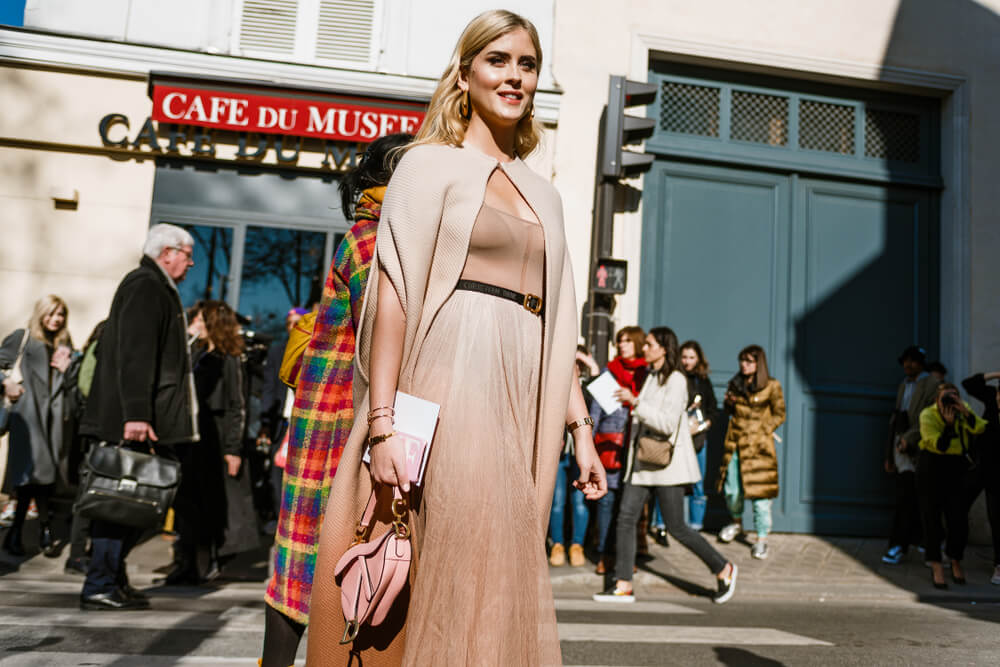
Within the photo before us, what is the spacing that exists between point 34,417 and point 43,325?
0.84 meters

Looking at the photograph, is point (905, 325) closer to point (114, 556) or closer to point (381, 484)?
point (114, 556)

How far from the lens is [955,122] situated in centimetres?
1127

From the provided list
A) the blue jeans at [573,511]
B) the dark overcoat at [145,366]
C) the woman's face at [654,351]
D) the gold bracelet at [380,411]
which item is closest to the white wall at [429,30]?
the woman's face at [654,351]

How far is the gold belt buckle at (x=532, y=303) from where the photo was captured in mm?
2287

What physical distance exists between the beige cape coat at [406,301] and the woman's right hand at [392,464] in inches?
4.5

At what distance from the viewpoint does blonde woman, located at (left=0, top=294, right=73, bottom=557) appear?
7.16 metres

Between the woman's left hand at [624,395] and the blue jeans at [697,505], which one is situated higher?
the woman's left hand at [624,395]

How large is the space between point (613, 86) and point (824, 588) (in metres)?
5.65

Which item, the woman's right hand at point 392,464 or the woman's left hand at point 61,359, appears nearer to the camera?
the woman's right hand at point 392,464

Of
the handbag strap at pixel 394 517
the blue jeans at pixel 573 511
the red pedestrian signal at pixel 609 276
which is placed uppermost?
the red pedestrian signal at pixel 609 276

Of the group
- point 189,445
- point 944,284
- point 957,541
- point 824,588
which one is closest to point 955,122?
point 944,284

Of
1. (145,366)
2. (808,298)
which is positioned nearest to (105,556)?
(145,366)

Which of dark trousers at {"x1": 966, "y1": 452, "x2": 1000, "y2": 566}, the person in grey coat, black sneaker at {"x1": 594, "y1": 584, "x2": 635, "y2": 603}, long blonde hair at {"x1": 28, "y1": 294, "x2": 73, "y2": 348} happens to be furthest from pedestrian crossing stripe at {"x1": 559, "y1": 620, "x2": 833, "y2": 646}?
long blonde hair at {"x1": 28, "y1": 294, "x2": 73, "y2": 348}

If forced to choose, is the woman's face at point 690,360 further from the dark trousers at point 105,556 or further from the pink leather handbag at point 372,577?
the pink leather handbag at point 372,577
